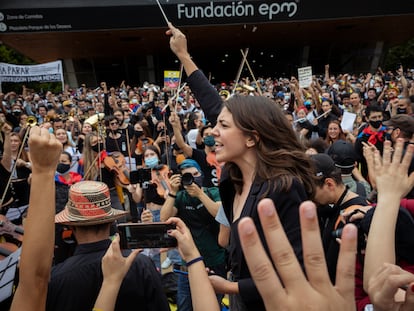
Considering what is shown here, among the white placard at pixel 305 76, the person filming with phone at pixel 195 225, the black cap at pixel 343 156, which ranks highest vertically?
the white placard at pixel 305 76

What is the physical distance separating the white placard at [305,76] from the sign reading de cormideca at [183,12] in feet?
47.7

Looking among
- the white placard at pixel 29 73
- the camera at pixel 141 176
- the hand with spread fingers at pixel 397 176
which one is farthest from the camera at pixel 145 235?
the white placard at pixel 29 73

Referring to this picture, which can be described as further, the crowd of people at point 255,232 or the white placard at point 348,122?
the white placard at point 348,122

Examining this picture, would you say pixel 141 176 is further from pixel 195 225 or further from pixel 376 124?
pixel 376 124

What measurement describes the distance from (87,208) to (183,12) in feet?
80.2

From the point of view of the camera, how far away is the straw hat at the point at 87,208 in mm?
2168

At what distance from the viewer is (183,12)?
2494 centimetres

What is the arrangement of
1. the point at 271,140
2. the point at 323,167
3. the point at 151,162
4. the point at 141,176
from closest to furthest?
the point at 271,140 → the point at 323,167 → the point at 141,176 → the point at 151,162

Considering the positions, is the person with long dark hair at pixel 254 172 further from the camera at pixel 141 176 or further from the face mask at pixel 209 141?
the face mask at pixel 209 141

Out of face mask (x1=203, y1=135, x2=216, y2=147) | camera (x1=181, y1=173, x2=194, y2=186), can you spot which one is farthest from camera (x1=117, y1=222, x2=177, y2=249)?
face mask (x1=203, y1=135, x2=216, y2=147)

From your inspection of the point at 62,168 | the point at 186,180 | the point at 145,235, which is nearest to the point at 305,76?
the point at 62,168

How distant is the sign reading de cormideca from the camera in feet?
79.6

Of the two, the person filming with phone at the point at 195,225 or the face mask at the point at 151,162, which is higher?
the face mask at the point at 151,162

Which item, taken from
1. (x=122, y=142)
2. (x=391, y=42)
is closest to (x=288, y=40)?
(x=391, y=42)
